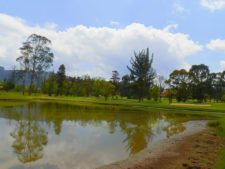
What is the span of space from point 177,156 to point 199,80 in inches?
3846

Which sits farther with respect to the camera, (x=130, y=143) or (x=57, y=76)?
(x=57, y=76)

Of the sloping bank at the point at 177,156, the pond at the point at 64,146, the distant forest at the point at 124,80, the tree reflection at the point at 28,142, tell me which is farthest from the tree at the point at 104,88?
the sloping bank at the point at 177,156

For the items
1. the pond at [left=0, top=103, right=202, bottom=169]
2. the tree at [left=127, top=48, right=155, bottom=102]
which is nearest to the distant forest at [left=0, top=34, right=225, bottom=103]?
the tree at [left=127, top=48, right=155, bottom=102]

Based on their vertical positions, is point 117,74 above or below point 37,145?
above

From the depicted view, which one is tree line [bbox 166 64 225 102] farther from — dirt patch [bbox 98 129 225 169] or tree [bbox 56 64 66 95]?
dirt patch [bbox 98 129 225 169]

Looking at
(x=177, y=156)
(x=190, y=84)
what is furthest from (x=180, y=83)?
(x=177, y=156)

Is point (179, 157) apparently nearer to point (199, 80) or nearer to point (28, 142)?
point (28, 142)

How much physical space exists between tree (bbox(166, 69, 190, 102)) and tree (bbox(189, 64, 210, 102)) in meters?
4.05

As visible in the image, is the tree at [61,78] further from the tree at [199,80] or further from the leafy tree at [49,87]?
the tree at [199,80]

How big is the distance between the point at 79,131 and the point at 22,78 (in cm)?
6431

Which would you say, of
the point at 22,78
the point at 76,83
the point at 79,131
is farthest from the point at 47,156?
the point at 76,83

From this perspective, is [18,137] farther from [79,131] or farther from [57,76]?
[57,76]

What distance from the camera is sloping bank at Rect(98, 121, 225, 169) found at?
12.8 meters

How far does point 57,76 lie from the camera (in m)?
116
